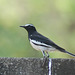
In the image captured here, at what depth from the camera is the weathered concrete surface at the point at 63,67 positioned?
5738mm

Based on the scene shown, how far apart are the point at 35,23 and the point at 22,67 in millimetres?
9355

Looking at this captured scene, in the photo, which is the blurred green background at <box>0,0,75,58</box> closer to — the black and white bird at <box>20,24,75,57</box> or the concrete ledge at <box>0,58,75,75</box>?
the black and white bird at <box>20,24,75,57</box>

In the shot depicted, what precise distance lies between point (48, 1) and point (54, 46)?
9.51 meters

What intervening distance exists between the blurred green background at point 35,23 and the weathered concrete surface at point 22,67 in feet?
24.6

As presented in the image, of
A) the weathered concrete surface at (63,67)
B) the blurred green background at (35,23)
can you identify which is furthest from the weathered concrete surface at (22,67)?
the blurred green background at (35,23)

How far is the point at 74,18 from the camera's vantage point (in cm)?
1630

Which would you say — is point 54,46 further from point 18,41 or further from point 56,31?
point 56,31

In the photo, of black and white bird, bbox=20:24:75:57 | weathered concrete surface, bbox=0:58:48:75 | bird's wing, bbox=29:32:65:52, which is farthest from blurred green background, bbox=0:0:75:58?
weathered concrete surface, bbox=0:58:48:75

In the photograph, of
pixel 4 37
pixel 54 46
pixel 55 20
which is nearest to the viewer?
pixel 54 46

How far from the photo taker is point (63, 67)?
5770 millimetres

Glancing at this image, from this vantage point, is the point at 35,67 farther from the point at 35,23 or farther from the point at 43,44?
the point at 35,23

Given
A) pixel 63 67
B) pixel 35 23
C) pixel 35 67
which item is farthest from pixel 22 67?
pixel 35 23

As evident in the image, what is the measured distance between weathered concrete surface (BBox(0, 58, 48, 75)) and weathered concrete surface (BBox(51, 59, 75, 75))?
0.48ft

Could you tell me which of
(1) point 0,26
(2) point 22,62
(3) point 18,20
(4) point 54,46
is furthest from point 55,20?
(2) point 22,62
